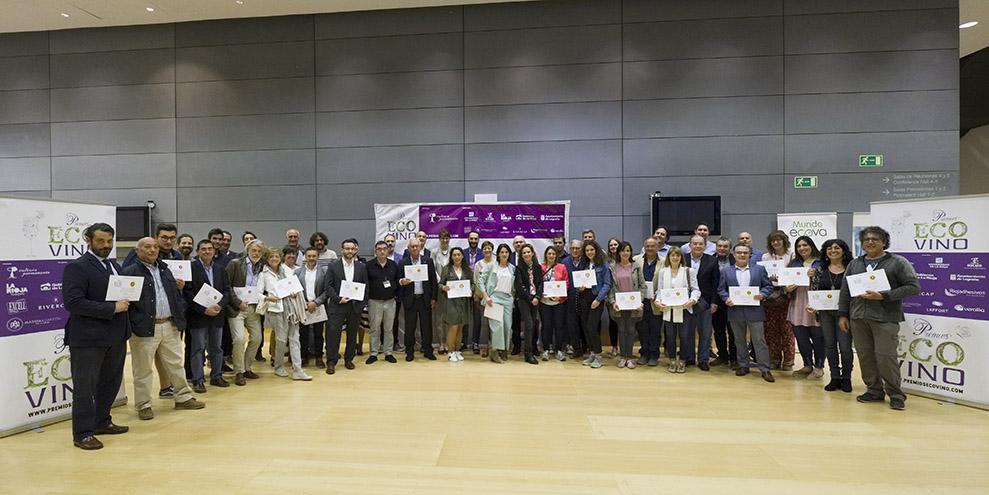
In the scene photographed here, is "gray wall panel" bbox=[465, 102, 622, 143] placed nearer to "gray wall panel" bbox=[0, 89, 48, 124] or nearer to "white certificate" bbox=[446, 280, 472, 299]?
"white certificate" bbox=[446, 280, 472, 299]

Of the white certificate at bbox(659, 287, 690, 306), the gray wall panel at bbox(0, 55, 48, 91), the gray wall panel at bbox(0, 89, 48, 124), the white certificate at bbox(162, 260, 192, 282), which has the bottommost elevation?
the white certificate at bbox(659, 287, 690, 306)

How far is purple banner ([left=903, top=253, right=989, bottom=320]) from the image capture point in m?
4.05

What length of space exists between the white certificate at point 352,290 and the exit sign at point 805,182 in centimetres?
695

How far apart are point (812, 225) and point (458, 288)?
226 inches

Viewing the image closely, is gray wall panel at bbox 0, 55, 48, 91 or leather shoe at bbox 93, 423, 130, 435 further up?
gray wall panel at bbox 0, 55, 48, 91

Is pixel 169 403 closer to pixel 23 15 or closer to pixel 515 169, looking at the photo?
pixel 515 169

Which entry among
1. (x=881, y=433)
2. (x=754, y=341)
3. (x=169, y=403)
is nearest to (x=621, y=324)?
(x=754, y=341)

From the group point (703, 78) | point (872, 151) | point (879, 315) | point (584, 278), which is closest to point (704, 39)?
point (703, 78)

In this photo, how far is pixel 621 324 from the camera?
5598 millimetres

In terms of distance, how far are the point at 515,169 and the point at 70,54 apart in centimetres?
862

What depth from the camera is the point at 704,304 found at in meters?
5.29

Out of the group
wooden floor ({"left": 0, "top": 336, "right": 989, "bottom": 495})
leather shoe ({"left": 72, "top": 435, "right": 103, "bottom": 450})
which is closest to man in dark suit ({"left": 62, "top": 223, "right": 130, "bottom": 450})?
leather shoe ({"left": 72, "top": 435, "right": 103, "bottom": 450})

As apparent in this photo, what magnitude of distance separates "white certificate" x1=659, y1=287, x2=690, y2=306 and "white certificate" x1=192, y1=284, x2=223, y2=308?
16.2 feet

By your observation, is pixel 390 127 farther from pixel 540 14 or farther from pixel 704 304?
pixel 704 304
